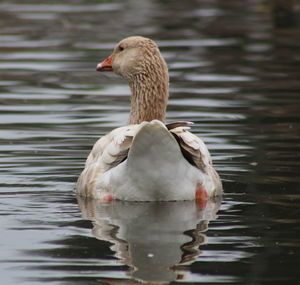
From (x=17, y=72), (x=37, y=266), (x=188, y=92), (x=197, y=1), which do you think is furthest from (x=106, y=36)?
(x=37, y=266)

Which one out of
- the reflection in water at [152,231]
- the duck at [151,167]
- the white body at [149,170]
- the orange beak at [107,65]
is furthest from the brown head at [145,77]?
the reflection in water at [152,231]

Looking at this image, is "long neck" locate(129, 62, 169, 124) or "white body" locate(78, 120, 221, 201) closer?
"white body" locate(78, 120, 221, 201)

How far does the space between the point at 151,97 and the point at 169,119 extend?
11.8 ft

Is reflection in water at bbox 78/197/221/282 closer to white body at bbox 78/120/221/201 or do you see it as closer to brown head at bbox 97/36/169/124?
white body at bbox 78/120/221/201

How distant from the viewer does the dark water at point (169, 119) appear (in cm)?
760

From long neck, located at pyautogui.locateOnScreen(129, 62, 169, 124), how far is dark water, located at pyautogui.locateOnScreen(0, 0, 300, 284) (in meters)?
0.99

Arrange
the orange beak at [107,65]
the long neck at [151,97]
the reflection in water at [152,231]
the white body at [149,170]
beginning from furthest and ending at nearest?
1. the orange beak at [107,65]
2. the long neck at [151,97]
3. the white body at [149,170]
4. the reflection in water at [152,231]

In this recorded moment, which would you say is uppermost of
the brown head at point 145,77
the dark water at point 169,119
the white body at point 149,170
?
the brown head at point 145,77

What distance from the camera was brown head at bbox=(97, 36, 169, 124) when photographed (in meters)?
11.2

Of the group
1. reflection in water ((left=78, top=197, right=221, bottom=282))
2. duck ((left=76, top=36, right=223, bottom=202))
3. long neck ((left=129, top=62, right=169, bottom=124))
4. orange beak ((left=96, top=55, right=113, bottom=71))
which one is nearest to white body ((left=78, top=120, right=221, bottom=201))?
duck ((left=76, top=36, right=223, bottom=202))

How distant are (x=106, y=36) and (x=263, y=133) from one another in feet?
38.2

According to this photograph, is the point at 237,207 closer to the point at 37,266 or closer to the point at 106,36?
the point at 37,266

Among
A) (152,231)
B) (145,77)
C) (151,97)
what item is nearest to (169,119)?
(145,77)

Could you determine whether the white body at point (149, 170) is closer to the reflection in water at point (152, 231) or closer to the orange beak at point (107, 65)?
the reflection in water at point (152, 231)
